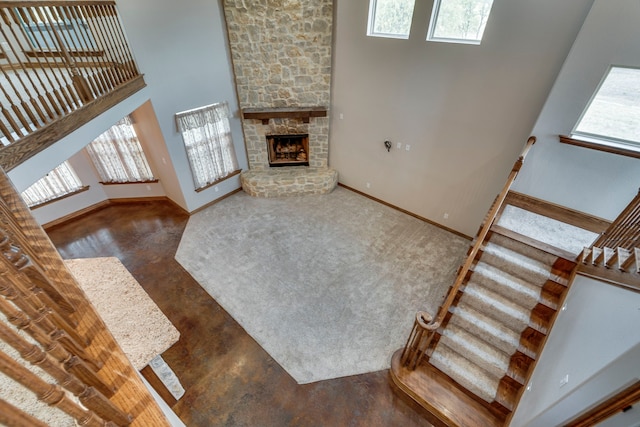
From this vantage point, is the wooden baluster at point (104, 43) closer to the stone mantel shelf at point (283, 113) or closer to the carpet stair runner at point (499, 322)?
the stone mantel shelf at point (283, 113)

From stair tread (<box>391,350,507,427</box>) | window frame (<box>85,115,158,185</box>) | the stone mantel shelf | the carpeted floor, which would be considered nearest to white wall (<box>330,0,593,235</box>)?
the stone mantel shelf

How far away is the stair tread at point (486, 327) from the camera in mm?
3357

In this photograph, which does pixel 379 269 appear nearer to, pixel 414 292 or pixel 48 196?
pixel 414 292

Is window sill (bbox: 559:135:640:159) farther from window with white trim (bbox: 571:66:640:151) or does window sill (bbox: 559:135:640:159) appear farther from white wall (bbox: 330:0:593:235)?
white wall (bbox: 330:0:593:235)

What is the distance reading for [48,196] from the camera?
5906 millimetres

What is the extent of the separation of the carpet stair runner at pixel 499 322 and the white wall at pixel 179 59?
564 cm

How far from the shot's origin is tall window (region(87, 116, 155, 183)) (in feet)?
19.6

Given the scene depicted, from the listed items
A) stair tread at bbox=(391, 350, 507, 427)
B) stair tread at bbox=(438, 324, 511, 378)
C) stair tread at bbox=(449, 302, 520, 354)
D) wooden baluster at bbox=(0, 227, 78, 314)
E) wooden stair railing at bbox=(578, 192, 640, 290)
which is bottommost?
stair tread at bbox=(391, 350, 507, 427)

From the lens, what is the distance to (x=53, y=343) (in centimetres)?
73

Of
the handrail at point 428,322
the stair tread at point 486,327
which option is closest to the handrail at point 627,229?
the handrail at point 428,322

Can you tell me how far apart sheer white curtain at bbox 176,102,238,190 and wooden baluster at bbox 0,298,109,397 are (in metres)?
5.58

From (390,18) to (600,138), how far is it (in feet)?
12.5

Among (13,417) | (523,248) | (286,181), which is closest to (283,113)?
(286,181)

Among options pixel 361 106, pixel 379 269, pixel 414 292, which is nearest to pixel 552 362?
Result: pixel 414 292
